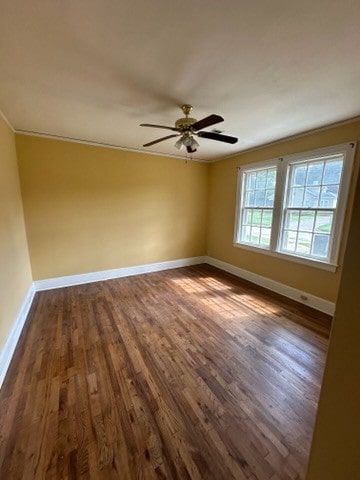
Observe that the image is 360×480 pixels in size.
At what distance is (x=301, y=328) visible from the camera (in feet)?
8.30

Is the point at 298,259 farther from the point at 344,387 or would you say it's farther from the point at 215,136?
the point at 344,387

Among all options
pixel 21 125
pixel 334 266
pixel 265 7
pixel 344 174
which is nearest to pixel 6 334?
pixel 21 125

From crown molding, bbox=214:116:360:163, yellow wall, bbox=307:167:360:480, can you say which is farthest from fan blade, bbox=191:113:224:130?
crown molding, bbox=214:116:360:163

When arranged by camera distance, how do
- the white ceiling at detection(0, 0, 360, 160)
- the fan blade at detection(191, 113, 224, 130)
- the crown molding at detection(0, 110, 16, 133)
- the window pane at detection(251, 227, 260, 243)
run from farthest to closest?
1. the window pane at detection(251, 227, 260, 243)
2. the crown molding at detection(0, 110, 16, 133)
3. the fan blade at detection(191, 113, 224, 130)
4. the white ceiling at detection(0, 0, 360, 160)

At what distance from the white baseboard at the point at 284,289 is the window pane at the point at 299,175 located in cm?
162

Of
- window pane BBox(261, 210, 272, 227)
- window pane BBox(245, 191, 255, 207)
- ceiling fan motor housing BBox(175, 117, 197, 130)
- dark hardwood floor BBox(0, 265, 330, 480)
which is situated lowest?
dark hardwood floor BBox(0, 265, 330, 480)

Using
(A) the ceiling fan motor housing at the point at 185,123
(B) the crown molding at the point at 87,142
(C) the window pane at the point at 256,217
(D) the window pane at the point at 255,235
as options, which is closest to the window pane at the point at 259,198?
(C) the window pane at the point at 256,217

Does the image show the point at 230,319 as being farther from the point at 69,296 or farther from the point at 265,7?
the point at 265,7

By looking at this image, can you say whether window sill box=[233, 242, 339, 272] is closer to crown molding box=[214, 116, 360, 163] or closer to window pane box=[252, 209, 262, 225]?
window pane box=[252, 209, 262, 225]

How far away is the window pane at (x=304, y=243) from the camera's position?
3.08m

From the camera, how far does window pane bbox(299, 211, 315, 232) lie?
118 inches

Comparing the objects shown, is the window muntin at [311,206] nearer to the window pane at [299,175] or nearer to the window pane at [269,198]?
the window pane at [299,175]

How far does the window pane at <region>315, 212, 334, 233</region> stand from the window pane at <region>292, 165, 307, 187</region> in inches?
22.2

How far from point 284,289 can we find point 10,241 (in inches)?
152
